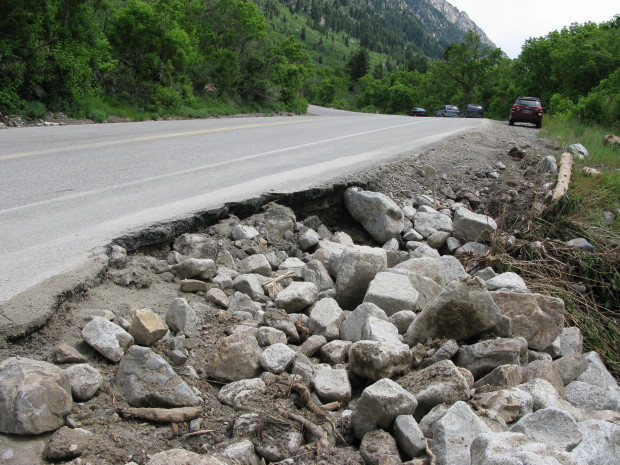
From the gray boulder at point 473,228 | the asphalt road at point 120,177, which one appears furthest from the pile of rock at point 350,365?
the gray boulder at point 473,228

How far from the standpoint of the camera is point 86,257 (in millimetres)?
3590

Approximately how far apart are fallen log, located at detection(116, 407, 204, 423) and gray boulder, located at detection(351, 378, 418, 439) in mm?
846

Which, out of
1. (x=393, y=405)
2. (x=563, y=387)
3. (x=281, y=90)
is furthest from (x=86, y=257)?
(x=281, y=90)

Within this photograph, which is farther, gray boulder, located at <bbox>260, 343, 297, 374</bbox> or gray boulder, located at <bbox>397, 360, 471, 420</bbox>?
gray boulder, located at <bbox>260, 343, 297, 374</bbox>

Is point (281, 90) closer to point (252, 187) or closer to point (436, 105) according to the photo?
point (252, 187)

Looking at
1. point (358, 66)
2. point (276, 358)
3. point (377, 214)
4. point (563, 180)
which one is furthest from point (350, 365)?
point (358, 66)

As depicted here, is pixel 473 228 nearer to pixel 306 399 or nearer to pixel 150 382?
pixel 306 399

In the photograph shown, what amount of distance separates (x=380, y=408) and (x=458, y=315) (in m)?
1.23

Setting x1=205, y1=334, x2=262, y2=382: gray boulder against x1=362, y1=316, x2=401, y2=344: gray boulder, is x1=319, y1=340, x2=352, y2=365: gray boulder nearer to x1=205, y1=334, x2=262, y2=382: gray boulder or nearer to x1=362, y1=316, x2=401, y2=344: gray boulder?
x1=362, y1=316, x2=401, y2=344: gray boulder

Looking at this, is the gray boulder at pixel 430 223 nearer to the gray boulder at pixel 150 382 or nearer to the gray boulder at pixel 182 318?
the gray boulder at pixel 182 318

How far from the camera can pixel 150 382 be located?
8.61 feet

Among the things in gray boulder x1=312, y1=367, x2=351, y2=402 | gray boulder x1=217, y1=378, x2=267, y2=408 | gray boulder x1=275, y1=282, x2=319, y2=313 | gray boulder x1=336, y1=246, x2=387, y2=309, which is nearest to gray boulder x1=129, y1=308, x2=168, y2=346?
gray boulder x1=217, y1=378, x2=267, y2=408

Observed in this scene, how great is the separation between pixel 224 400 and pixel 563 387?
7.42ft

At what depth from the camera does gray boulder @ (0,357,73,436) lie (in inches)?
83.6
